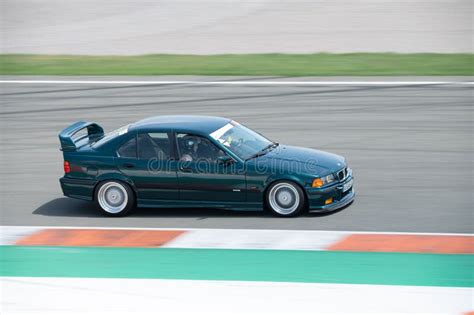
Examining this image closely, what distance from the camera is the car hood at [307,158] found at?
1105cm

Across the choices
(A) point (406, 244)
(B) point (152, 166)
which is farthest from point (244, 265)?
(B) point (152, 166)

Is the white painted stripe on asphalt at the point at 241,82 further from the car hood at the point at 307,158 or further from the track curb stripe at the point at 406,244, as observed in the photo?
the track curb stripe at the point at 406,244

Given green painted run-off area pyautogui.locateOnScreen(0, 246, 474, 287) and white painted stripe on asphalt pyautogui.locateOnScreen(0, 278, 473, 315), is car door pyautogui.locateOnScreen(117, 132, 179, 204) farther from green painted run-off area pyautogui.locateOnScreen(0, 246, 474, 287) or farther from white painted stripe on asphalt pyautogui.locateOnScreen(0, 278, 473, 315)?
white painted stripe on asphalt pyautogui.locateOnScreen(0, 278, 473, 315)

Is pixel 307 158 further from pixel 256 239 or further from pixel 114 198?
pixel 114 198

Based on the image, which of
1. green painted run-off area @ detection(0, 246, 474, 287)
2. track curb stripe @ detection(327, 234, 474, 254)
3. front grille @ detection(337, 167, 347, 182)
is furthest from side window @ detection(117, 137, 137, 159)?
track curb stripe @ detection(327, 234, 474, 254)

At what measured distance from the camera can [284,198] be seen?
10961 mm

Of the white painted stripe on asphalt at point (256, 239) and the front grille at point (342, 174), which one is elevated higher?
the front grille at point (342, 174)

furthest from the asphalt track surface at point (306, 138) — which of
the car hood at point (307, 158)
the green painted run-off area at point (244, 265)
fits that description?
the green painted run-off area at point (244, 265)

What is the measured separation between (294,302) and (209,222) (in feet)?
10.1

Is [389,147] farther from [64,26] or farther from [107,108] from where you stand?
[64,26]

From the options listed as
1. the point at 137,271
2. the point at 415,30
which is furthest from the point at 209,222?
the point at 415,30

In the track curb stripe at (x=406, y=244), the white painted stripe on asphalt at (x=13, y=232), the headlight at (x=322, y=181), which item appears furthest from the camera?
the headlight at (x=322, y=181)

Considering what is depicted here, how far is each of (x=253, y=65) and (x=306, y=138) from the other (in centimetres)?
641

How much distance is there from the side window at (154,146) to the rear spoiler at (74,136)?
939 millimetres
